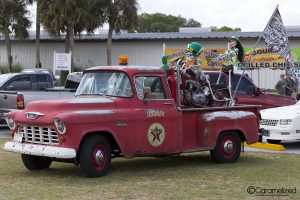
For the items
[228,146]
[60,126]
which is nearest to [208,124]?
[228,146]

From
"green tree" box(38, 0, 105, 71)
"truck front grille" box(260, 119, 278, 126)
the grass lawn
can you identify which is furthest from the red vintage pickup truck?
"green tree" box(38, 0, 105, 71)

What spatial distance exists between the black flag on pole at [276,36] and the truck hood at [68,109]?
665 centimetres

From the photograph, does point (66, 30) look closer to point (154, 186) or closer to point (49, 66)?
point (49, 66)

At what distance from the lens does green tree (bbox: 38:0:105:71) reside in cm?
4381

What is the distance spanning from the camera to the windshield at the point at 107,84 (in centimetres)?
1070

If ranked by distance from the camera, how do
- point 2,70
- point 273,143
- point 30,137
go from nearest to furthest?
→ 1. point 30,137
2. point 273,143
3. point 2,70

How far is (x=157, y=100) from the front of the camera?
10.9m

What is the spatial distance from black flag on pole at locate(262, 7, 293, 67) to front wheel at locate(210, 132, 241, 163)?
444 cm

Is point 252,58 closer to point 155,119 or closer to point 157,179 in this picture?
point 155,119

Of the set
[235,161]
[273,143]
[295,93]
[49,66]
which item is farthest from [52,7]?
[235,161]

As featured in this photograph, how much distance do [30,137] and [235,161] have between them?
401 cm

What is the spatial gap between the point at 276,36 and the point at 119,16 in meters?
29.5

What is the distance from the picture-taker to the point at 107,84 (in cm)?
1088

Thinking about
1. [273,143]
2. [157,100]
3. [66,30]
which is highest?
[66,30]
